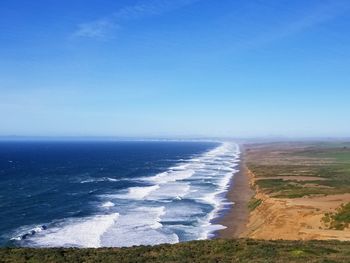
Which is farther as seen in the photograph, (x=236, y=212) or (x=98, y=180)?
(x=98, y=180)

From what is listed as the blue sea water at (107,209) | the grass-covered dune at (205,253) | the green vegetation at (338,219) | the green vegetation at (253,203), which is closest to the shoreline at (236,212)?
the green vegetation at (253,203)

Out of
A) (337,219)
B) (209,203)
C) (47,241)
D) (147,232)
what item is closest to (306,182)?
(209,203)

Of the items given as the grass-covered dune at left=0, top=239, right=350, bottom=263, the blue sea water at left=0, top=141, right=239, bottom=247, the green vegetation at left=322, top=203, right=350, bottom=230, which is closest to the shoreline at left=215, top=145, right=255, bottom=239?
the blue sea water at left=0, top=141, right=239, bottom=247

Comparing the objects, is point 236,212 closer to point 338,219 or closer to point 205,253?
point 338,219

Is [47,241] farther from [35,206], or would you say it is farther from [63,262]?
[35,206]

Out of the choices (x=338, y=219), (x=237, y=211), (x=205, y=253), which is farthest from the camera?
(x=237, y=211)

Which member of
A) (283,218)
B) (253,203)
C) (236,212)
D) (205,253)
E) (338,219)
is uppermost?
(205,253)

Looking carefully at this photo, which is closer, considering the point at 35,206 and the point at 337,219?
the point at 337,219

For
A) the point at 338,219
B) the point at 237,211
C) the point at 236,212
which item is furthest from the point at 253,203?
the point at 338,219
